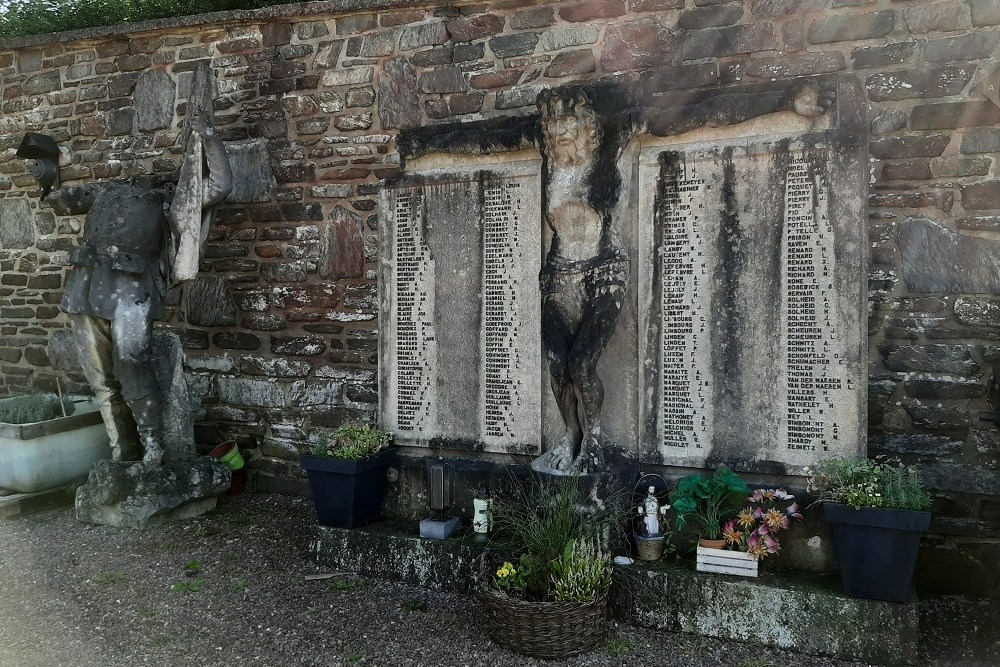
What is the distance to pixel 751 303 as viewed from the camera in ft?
11.8

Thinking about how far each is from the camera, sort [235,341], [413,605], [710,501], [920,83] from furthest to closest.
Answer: [235,341]
[920,83]
[413,605]
[710,501]

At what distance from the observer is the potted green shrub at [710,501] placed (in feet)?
11.1

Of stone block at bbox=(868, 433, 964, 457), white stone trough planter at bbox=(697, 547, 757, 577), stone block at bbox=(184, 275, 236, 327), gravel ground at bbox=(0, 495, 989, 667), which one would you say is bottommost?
gravel ground at bbox=(0, 495, 989, 667)

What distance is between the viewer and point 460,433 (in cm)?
426

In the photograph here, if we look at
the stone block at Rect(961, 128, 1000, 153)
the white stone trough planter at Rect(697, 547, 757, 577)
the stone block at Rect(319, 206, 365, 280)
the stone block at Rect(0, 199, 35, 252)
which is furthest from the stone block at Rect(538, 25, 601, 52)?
the stone block at Rect(0, 199, 35, 252)

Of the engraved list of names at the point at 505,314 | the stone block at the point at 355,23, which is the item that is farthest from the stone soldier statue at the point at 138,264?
the engraved list of names at the point at 505,314

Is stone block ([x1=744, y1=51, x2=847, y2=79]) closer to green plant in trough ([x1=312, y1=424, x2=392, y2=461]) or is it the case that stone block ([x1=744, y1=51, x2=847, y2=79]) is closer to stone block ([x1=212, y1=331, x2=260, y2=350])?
green plant in trough ([x1=312, y1=424, x2=392, y2=461])

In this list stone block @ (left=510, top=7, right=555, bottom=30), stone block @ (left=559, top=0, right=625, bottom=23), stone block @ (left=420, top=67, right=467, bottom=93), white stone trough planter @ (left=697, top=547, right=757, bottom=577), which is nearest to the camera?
white stone trough planter @ (left=697, top=547, right=757, bottom=577)

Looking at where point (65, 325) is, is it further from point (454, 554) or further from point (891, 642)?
point (891, 642)

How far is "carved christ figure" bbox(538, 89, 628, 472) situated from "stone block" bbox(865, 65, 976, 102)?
160 centimetres

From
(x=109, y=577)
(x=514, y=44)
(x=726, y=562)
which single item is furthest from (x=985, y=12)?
(x=109, y=577)

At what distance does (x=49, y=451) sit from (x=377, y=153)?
3165 millimetres

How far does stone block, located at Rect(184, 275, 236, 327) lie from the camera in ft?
18.3

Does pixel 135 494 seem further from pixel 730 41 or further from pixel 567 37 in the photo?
pixel 730 41
